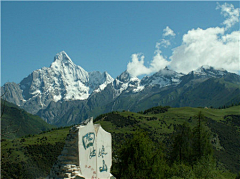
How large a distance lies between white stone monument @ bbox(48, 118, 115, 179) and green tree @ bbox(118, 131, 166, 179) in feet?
29.2

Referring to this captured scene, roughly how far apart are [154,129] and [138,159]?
140191 millimetres

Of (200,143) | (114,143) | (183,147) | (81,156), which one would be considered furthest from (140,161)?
(114,143)

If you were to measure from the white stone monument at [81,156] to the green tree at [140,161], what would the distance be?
350 inches

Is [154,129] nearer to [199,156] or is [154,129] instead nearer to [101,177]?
[199,156]

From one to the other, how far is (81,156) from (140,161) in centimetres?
1388

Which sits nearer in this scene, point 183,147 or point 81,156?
point 81,156

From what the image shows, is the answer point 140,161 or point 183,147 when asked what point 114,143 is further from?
point 140,161

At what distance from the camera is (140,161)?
34938 mm

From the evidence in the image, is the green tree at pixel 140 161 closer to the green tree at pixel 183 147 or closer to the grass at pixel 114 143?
the green tree at pixel 183 147

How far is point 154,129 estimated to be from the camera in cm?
17288

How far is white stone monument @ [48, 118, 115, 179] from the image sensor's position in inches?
884

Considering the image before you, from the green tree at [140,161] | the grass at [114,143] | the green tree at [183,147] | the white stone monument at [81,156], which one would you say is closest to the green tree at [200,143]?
the green tree at [183,147]

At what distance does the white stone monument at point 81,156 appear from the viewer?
22.5 m

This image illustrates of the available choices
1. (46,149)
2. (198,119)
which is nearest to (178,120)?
(46,149)
